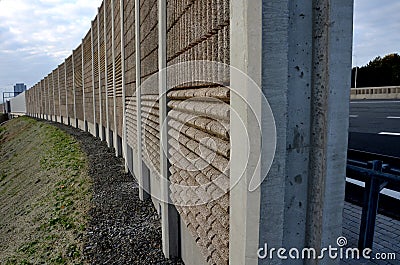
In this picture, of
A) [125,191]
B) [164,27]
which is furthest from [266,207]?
[125,191]

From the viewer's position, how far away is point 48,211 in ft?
21.4

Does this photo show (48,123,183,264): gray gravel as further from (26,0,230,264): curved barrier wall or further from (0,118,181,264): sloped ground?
(26,0,230,264): curved barrier wall

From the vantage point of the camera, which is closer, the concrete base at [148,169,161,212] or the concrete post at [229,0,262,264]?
the concrete post at [229,0,262,264]

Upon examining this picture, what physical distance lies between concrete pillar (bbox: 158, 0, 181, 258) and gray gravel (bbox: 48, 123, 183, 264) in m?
0.20

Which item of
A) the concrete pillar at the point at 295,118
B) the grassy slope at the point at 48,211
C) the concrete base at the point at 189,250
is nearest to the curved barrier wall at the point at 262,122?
the concrete pillar at the point at 295,118

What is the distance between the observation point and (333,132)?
147cm

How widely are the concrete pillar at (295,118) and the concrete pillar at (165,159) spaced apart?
6.36 ft

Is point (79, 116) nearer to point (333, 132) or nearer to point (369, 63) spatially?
point (333, 132)

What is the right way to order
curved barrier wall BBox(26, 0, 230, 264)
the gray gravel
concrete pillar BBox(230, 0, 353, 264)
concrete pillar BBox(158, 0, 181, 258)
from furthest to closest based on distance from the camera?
the gray gravel < concrete pillar BBox(158, 0, 181, 258) < curved barrier wall BBox(26, 0, 230, 264) < concrete pillar BBox(230, 0, 353, 264)

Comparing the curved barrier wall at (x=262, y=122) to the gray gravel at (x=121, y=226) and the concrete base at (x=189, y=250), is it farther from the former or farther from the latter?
the gray gravel at (x=121, y=226)

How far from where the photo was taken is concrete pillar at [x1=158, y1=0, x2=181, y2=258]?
341 cm
